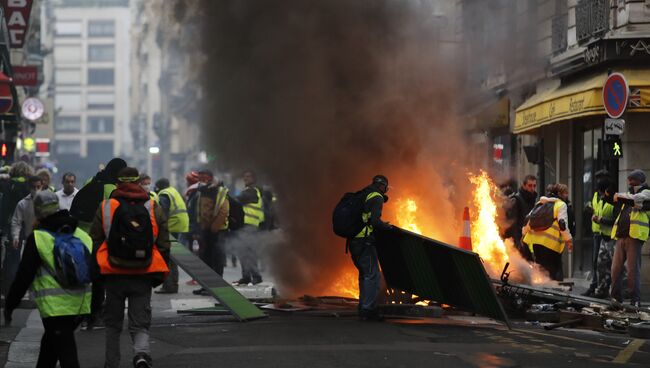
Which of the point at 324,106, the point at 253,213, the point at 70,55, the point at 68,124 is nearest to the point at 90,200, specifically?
the point at 324,106

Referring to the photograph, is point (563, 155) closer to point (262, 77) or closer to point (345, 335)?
point (262, 77)

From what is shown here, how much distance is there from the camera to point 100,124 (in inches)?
5522

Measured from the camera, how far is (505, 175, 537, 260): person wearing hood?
1706 centimetres

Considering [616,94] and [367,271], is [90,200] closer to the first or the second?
[367,271]

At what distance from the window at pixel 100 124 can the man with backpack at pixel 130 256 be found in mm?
133747

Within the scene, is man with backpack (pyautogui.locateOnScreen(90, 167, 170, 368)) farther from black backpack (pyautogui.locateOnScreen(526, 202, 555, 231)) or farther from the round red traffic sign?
the round red traffic sign

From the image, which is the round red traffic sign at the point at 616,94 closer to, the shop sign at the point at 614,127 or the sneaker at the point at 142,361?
the shop sign at the point at 614,127

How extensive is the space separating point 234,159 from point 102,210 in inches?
242

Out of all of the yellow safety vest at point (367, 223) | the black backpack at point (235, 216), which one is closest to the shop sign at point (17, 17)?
the black backpack at point (235, 216)

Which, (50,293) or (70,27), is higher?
(70,27)

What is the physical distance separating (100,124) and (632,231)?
130m

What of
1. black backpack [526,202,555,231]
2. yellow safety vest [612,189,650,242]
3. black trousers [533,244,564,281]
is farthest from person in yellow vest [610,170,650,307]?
black trousers [533,244,564,281]

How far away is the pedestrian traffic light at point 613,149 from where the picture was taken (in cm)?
1560

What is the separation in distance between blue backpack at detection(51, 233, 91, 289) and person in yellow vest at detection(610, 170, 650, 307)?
8.30m
